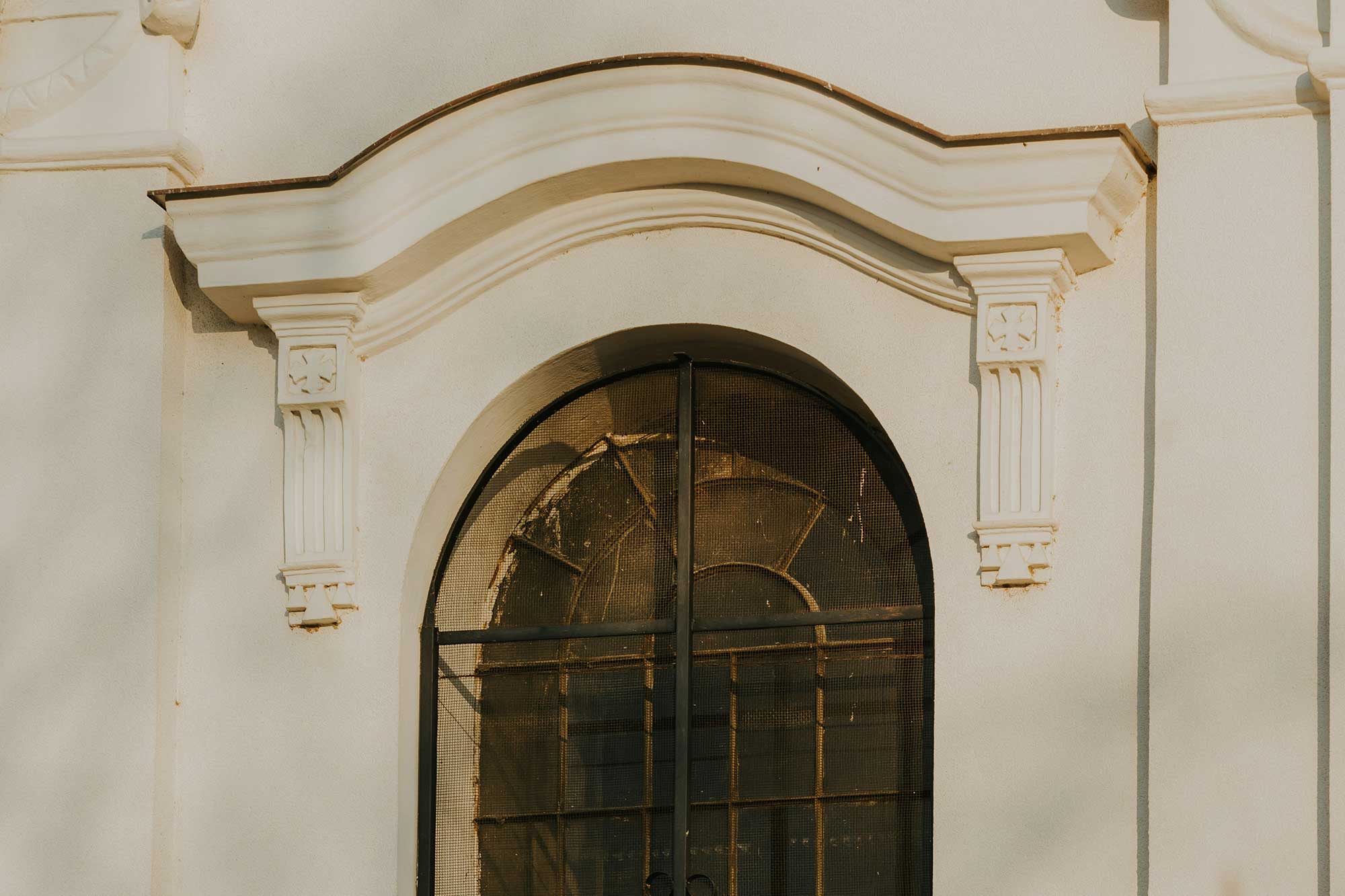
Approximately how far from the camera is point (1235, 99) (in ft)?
22.4

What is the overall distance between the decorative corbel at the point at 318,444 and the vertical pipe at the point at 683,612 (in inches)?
36.7

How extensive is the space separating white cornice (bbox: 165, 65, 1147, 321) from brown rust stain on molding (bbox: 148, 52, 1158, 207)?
0.01m

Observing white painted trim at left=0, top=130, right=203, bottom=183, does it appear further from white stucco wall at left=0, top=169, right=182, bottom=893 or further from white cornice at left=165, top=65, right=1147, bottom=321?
white cornice at left=165, top=65, right=1147, bottom=321

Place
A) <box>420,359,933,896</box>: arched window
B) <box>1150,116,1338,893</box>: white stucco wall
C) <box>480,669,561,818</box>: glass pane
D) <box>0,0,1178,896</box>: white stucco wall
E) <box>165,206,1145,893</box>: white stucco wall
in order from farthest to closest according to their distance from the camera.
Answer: <box>480,669,561,818</box>: glass pane
<box>420,359,933,896</box>: arched window
<box>0,0,1178,896</box>: white stucco wall
<box>165,206,1145,893</box>: white stucco wall
<box>1150,116,1338,893</box>: white stucco wall

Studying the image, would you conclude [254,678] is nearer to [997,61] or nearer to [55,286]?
[55,286]

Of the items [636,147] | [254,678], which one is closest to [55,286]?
[254,678]

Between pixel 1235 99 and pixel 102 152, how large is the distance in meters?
3.32

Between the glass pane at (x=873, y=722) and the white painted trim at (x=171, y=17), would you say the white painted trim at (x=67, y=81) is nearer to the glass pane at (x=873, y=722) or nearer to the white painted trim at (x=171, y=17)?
the white painted trim at (x=171, y=17)

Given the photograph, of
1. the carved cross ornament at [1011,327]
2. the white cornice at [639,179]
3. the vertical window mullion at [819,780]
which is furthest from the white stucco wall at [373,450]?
the vertical window mullion at [819,780]

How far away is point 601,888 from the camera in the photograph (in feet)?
23.6

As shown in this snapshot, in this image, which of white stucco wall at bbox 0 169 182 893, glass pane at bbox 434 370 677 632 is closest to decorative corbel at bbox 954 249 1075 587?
glass pane at bbox 434 370 677 632

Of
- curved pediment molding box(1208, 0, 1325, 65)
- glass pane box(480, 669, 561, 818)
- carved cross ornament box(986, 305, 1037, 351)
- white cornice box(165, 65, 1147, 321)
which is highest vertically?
curved pediment molding box(1208, 0, 1325, 65)

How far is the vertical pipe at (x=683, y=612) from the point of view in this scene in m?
7.13

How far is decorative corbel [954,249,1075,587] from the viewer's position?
682cm
